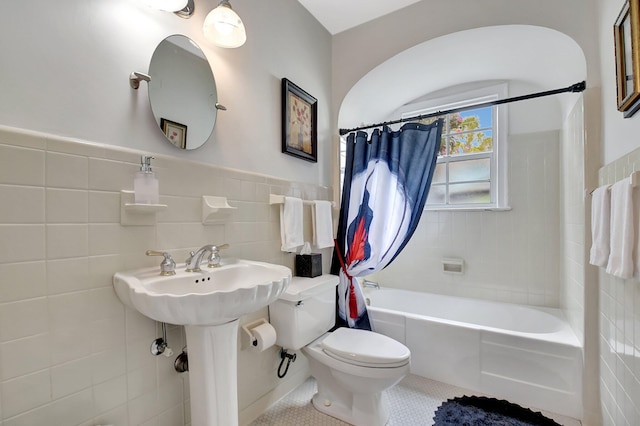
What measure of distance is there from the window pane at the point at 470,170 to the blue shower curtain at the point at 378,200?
0.90m

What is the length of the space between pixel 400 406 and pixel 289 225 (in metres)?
1.27

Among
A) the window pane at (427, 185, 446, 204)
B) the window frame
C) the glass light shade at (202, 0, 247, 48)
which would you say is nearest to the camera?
the glass light shade at (202, 0, 247, 48)

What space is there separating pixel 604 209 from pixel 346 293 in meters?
1.47

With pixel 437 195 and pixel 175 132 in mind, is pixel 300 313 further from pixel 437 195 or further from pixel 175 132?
pixel 437 195

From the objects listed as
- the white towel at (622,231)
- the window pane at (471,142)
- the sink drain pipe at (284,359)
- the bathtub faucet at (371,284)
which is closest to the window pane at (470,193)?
the window pane at (471,142)

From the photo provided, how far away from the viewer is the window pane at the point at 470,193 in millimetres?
2512

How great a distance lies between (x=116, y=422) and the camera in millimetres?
1010

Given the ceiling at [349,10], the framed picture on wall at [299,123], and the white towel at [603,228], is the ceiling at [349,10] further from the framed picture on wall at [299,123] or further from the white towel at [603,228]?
the white towel at [603,228]

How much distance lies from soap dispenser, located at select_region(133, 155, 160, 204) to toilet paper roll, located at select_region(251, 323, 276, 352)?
822mm

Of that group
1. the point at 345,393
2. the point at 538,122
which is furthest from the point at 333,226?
the point at 538,122

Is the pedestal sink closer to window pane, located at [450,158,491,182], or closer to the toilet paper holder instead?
the toilet paper holder

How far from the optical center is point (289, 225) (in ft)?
5.57

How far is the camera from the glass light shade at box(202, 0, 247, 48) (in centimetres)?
128

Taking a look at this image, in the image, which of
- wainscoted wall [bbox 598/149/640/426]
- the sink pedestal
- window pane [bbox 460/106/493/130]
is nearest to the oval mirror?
the sink pedestal
